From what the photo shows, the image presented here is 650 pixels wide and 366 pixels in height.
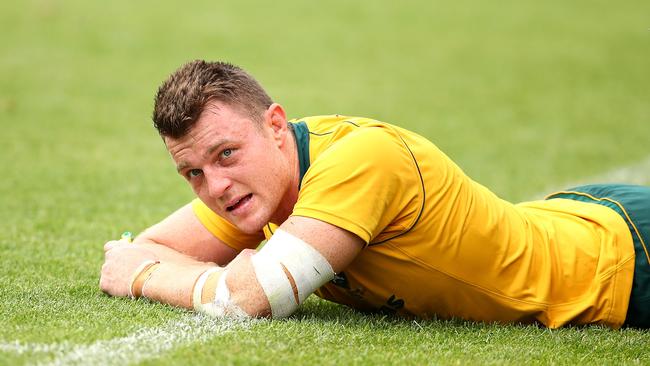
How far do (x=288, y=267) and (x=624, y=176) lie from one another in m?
6.27

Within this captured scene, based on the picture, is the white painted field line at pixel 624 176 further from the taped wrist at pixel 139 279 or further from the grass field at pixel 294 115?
the taped wrist at pixel 139 279

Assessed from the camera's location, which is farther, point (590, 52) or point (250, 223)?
point (590, 52)

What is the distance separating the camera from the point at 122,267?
4422 mm

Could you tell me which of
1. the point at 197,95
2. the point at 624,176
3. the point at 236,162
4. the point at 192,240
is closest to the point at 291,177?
the point at 236,162

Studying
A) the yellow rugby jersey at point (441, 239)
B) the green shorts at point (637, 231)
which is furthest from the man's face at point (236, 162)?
the green shorts at point (637, 231)

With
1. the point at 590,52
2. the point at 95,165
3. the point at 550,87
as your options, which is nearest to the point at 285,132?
the point at 95,165

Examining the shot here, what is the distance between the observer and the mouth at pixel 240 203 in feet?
12.8

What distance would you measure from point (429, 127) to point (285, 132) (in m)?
7.72

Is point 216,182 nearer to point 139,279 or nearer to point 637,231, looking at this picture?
point 139,279

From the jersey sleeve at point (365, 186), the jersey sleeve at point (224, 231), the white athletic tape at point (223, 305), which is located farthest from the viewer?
the jersey sleeve at point (224, 231)

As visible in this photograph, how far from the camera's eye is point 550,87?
557 inches

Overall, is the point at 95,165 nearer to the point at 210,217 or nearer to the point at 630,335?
the point at 210,217

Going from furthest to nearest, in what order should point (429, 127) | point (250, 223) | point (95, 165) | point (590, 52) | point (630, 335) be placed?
1. point (590, 52)
2. point (429, 127)
3. point (95, 165)
4. point (630, 335)
5. point (250, 223)

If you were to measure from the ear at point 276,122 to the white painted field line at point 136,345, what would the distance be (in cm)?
79
